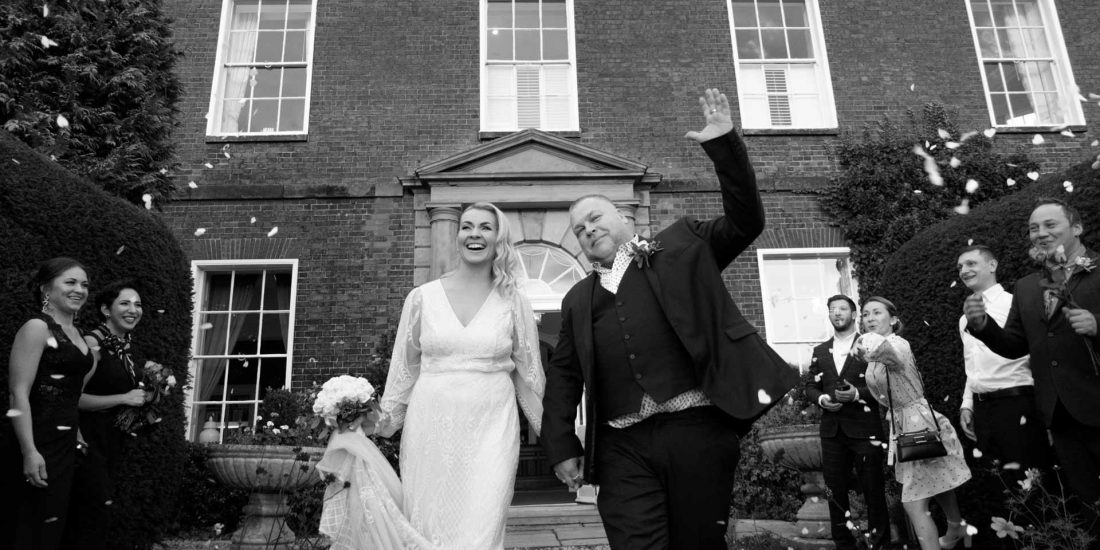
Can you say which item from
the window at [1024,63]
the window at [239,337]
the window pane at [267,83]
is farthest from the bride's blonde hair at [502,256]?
the window at [1024,63]

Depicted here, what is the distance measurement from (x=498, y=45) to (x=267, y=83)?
3035mm

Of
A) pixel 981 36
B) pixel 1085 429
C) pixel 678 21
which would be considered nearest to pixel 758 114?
pixel 678 21

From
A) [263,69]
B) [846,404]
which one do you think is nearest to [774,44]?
[846,404]

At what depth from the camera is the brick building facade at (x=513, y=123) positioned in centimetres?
912

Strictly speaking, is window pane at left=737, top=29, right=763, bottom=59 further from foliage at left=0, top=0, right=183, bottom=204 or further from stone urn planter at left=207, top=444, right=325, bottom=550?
stone urn planter at left=207, top=444, right=325, bottom=550

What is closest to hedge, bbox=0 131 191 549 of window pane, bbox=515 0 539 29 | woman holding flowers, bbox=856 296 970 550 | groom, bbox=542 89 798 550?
groom, bbox=542 89 798 550

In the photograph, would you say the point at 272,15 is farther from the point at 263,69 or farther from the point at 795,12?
the point at 795,12

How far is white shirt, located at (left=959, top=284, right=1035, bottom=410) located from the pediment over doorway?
16.7 feet

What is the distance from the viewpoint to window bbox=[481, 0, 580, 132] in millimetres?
9898

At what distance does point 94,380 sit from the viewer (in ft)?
13.6

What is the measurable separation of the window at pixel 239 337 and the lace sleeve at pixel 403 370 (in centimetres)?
552

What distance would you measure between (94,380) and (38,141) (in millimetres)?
3232

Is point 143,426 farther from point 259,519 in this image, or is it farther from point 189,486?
point 189,486

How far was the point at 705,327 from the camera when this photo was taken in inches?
110
